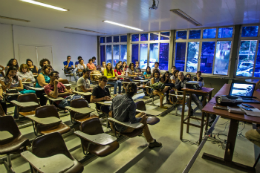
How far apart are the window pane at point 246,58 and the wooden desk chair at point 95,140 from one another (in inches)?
290

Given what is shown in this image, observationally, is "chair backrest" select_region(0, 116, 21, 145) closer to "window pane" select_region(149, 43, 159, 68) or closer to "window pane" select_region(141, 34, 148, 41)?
"window pane" select_region(149, 43, 159, 68)

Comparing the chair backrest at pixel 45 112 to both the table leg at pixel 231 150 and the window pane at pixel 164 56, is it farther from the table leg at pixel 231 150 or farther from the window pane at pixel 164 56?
the window pane at pixel 164 56

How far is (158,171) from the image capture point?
2307 mm

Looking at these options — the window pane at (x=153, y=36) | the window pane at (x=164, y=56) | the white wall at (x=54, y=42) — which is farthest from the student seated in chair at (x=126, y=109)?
the white wall at (x=54, y=42)

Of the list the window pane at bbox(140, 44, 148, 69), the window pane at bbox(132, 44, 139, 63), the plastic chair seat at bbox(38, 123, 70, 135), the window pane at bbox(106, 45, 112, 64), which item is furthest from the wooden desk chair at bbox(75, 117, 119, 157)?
the window pane at bbox(106, 45, 112, 64)

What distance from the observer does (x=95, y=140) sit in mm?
1811

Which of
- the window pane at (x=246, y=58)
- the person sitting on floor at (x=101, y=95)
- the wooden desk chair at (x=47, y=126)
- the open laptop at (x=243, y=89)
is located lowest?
the wooden desk chair at (x=47, y=126)

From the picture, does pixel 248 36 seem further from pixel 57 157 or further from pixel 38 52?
pixel 38 52

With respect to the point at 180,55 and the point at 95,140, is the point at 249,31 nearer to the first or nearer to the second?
the point at 180,55

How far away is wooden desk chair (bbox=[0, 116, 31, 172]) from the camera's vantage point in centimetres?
192

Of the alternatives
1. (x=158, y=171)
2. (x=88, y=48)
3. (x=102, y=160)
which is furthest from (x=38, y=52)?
(x=158, y=171)

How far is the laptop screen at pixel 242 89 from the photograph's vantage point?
2783 millimetres

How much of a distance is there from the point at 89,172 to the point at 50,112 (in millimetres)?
1106

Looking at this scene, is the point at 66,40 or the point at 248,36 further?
the point at 66,40
